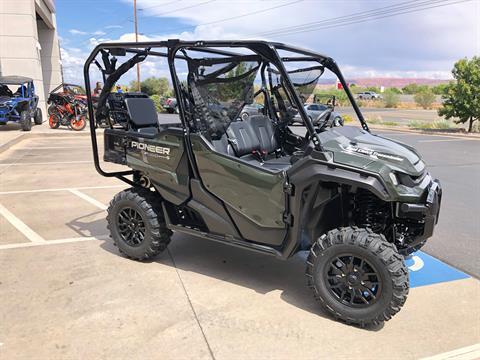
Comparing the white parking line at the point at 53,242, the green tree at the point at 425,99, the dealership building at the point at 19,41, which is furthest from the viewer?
the green tree at the point at 425,99

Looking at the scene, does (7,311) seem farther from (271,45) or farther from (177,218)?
(271,45)

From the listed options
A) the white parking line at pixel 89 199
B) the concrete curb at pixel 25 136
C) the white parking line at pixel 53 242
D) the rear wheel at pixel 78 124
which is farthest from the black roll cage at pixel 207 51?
the rear wheel at pixel 78 124

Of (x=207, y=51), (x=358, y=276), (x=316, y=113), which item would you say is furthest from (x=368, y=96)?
(x=358, y=276)

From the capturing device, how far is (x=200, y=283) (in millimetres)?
3750

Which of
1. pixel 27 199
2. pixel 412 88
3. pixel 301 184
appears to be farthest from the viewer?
pixel 412 88

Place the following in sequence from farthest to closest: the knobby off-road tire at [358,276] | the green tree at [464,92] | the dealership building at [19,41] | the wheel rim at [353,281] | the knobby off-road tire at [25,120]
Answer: the green tree at [464,92] → the dealership building at [19,41] → the knobby off-road tire at [25,120] → the wheel rim at [353,281] → the knobby off-road tire at [358,276]

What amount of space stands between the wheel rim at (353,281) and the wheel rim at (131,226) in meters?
1.93

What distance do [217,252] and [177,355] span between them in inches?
73.0

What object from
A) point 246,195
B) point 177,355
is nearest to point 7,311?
point 177,355

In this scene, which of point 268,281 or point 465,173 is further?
point 465,173

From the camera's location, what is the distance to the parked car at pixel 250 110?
409cm

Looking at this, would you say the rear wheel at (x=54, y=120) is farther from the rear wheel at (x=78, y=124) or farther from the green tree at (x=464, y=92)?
the green tree at (x=464, y=92)

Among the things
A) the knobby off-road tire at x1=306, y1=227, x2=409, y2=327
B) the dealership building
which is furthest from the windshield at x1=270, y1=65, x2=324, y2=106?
the dealership building

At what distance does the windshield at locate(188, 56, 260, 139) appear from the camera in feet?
12.0
